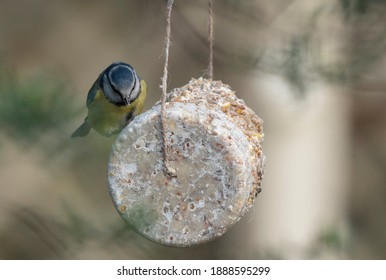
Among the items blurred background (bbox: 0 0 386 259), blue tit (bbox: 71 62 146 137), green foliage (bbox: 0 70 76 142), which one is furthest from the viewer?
blue tit (bbox: 71 62 146 137)

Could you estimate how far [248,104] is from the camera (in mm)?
3359

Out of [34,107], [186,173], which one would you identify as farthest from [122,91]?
[34,107]

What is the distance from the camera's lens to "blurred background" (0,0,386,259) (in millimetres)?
829

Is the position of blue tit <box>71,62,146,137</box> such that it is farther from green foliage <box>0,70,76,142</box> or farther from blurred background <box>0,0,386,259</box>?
green foliage <box>0,70,76,142</box>

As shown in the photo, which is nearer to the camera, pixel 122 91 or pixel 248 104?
pixel 122 91

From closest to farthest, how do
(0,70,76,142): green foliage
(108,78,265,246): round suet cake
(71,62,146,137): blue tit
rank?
1. (0,70,76,142): green foliage
2. (108,78,265,246): round suet cake
3. (71,62,146,137): blue tit

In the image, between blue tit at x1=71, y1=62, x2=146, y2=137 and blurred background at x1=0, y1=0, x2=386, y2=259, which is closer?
blurred background at x1=0, y1=0, x2=386, y2=259

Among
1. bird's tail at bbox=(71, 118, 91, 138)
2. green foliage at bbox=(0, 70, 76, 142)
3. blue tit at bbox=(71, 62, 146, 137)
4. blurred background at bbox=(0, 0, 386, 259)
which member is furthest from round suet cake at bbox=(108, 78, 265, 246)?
green foliage at bbox=(0, 70, 76, 142)

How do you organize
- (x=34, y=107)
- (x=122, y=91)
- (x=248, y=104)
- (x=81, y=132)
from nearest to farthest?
(x=34, y=107) → (x=81, y=132) → (x=122, y=91) → (x=248, y=104)

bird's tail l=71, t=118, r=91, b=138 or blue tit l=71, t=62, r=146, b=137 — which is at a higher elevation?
blue tit l=71, t=62, r=146, b=137

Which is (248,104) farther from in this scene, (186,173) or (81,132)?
(81,132)

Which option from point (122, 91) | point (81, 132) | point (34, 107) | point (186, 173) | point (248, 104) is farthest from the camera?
point (248, 104)

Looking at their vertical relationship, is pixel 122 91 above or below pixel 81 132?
above

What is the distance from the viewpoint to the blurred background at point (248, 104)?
0.83m
